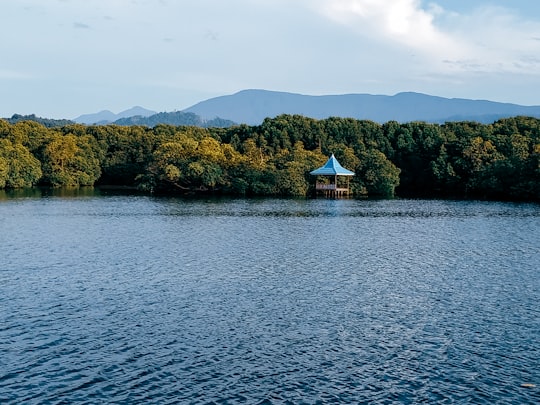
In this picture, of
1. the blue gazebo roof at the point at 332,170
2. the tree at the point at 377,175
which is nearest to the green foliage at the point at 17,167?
the blue gazebo roof at the point at 332,170

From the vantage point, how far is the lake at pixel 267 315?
15438 mm

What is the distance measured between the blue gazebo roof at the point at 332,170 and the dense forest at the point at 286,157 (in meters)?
2.83

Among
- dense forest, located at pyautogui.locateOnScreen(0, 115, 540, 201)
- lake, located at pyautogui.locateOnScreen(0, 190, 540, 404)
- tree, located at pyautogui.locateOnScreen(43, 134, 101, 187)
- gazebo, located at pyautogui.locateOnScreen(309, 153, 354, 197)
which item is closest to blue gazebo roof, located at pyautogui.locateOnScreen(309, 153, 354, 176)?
gazebo, located at pyautogui.locateOnScreen(309, 153, 354, 197)

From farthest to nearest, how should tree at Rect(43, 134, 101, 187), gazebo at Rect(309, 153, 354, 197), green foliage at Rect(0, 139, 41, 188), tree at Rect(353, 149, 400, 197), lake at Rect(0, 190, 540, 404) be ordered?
tree at Rect(43, 134, 101, 187)
green foliage at Rect(0, 139, 41, 188)
tree at Rect(353, 149, 400, 197)
gazebo at Rect(309, 153, 354, 197)
lake at Rect(0, 190, 540, 404)

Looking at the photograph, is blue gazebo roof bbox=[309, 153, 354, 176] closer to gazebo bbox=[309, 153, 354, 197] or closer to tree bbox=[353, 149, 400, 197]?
gazebo bbox=[309, 153, 354, 197]

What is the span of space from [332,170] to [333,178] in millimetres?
3887

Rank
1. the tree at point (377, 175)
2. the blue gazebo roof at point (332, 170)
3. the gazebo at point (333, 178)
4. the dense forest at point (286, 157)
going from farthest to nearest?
the tree at point (377, 175), the dense forest at point (286, 157), the gazebo at point (333, 178), the blue gazebo roof at point (332, 170)

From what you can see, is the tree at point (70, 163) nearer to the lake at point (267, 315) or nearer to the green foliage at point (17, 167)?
the green foliage at point (17, 167)

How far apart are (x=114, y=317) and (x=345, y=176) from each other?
208 ft

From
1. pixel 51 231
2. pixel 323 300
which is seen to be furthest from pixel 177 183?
pixel 323 300

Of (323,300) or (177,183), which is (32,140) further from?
(323,300)

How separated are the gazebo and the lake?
3478cm

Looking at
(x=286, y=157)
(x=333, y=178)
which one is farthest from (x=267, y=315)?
(x=286, y=157)

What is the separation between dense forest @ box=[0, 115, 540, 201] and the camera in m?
80.4
